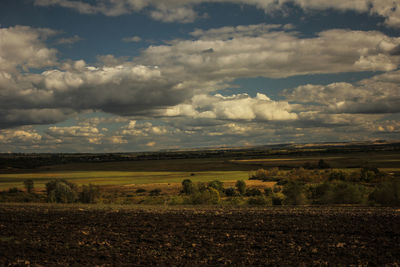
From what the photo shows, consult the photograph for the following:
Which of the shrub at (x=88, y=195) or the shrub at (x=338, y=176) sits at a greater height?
the shrub at (x=88, y=195)

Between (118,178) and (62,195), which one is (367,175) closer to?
(62,195)

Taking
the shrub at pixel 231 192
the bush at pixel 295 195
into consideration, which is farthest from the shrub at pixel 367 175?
the bush at pixel 295 195

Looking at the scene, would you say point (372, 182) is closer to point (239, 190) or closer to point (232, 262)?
point (239, 190)

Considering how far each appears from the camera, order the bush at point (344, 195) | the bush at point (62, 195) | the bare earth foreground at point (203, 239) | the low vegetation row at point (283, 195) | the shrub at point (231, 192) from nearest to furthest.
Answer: the bare earth foreground at point (203, 239) → the low vegetation row at point (283, 195) → the bush at point (344, 195) → the bush at point (62, 195) → the shrub at point (231, 192)

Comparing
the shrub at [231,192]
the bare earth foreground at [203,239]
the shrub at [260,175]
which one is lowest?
the shrub at [260,175]

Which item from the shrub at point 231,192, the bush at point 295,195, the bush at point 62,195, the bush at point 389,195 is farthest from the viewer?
the shrub at point 231,192

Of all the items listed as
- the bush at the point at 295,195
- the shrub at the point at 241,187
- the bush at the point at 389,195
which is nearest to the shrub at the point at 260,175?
the shrub at the point at 241,187

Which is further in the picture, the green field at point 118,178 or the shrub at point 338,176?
the green field at point 118,178

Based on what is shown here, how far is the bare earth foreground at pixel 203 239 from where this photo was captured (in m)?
15.2

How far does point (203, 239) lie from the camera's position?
1906cm

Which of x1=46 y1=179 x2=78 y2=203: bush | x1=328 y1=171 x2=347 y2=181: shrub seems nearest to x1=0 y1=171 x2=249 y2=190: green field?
x1=328 y1=171 x2=347 y2=181: shrub

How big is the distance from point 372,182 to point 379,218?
163 feet

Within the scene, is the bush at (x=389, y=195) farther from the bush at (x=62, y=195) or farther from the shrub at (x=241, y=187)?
the bush at (x=62, y=195)

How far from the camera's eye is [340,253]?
1586 centimetres
